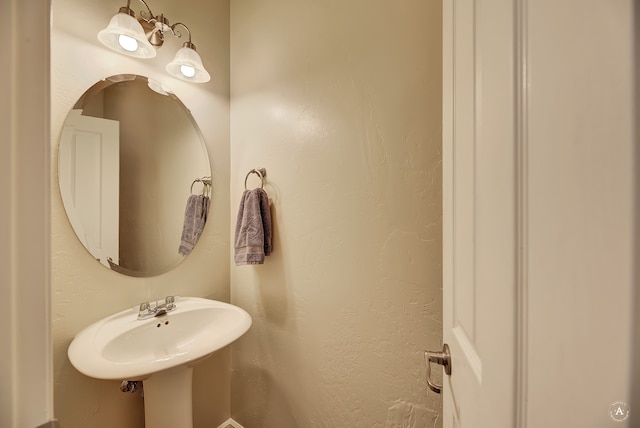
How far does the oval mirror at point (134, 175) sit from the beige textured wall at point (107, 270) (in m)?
0.04

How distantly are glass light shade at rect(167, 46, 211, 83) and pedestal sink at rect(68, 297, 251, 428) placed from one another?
1115 mm

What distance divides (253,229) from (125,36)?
0.93 m

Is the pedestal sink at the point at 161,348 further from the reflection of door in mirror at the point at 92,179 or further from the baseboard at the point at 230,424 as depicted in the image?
the baseboard at the point at 230,424

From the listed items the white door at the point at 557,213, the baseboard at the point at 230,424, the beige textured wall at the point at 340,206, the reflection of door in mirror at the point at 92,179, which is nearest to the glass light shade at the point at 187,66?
the beige textured wall at the point at 340,206

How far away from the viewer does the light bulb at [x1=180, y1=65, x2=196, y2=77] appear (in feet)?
3.83

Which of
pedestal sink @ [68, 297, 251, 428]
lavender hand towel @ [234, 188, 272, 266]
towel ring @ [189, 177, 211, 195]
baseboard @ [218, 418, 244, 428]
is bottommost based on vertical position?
baseboard @ [218, 418, 244, 428]

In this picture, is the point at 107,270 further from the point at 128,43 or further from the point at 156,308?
the point at 128,43

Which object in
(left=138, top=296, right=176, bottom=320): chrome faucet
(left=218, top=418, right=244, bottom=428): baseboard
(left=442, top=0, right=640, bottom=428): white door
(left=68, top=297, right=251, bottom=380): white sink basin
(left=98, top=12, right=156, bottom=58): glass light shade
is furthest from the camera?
(left=218, top=418, right=244, bottom=428): baseboard

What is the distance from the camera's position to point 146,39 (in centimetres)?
99

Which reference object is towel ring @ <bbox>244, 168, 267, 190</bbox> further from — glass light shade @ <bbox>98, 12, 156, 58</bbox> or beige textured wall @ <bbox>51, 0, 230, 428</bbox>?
glass light shade @ <bbox>98, 12, 156, 58</bbox>

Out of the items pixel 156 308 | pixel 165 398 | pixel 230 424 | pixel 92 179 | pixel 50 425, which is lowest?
pixel 230 424

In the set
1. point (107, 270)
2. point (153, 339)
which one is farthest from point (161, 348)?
point (107, 270)

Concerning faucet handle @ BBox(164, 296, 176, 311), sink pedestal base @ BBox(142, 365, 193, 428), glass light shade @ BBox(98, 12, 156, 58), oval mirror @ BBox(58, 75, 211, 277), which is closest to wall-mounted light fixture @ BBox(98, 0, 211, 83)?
glass light shade @ BBox(98, 12, 156, 58)

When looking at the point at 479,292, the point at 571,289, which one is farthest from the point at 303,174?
the point at 571,289
